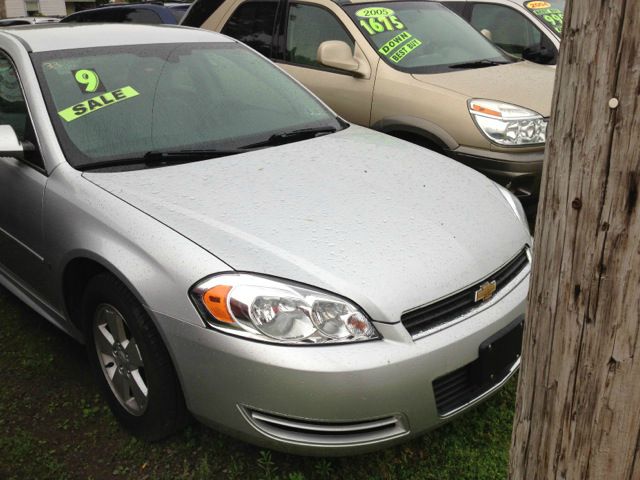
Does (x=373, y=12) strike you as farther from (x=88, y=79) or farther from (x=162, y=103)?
(x=88, y=79)

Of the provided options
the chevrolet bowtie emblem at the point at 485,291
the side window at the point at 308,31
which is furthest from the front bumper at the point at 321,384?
the side window at the point at 308,31

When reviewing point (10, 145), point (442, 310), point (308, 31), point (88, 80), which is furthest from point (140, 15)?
point (442, 310)

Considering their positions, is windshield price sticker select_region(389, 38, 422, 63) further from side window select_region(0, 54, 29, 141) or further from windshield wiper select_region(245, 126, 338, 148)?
side window select_region(0, 54, 29, 141)

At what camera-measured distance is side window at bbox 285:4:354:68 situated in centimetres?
487

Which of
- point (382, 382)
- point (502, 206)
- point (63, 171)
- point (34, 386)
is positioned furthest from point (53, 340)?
point (502, 206)

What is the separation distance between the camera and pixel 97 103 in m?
2.93

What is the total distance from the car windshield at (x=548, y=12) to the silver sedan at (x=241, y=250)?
12.3 feet

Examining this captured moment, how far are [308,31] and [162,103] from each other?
2296mm

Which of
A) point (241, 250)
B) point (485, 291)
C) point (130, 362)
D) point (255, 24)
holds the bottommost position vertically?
point (130, 362)

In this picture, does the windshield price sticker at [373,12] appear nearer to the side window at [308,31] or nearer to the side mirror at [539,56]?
the side window at [308,31]

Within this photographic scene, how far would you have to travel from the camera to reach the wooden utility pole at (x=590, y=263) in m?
1.03

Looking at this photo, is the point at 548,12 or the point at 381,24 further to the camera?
the point at 548,12

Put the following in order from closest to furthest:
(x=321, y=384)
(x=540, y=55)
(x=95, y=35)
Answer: (x=321, y=384) → (x=95, y=35) → (x=540, y=55)

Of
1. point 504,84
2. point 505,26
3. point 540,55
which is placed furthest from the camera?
point 505,26
